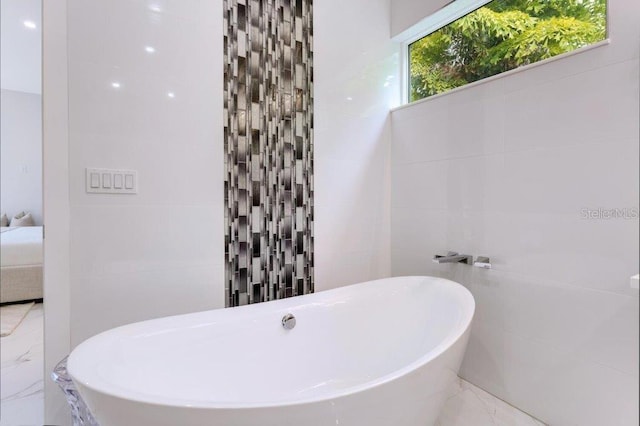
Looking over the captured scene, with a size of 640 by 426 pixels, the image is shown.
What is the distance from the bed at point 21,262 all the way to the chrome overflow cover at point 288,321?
1.05 meters

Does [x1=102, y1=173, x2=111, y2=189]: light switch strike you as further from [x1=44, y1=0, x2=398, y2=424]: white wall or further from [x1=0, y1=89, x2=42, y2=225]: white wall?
[x1=0, y1=89, x2=42, y2=225]: white wall

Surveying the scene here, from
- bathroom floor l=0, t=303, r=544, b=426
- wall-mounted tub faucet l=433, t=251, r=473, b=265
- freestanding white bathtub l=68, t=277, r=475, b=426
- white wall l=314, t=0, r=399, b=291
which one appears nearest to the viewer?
freestanding white bathtub l=68, t=277, r=475, b=426

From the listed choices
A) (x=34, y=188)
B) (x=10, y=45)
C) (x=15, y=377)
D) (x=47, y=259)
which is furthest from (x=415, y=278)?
(x=10, y=45)

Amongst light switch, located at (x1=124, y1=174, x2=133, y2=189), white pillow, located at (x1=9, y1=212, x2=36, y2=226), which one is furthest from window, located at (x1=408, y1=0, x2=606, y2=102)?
white pillow, located at (x1=9, y1=212, x2=36, y2=226)

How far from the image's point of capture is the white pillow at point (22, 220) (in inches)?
54.5

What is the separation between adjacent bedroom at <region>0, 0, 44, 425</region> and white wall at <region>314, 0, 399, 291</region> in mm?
1325

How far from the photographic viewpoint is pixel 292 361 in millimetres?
1541

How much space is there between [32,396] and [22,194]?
36.6 inches

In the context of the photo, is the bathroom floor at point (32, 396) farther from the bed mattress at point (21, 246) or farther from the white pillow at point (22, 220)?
the white pillow at point (22, 220)

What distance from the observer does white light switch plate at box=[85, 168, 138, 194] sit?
4.58ft

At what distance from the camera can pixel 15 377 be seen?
1537 mm

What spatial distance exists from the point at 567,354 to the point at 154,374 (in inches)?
63.2

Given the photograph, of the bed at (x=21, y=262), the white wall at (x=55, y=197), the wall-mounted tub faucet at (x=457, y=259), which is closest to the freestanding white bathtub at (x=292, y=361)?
the wall-mounted tub faucet at (x=457, y=259)

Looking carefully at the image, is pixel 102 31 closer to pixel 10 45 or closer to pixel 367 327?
pixel 10 45
